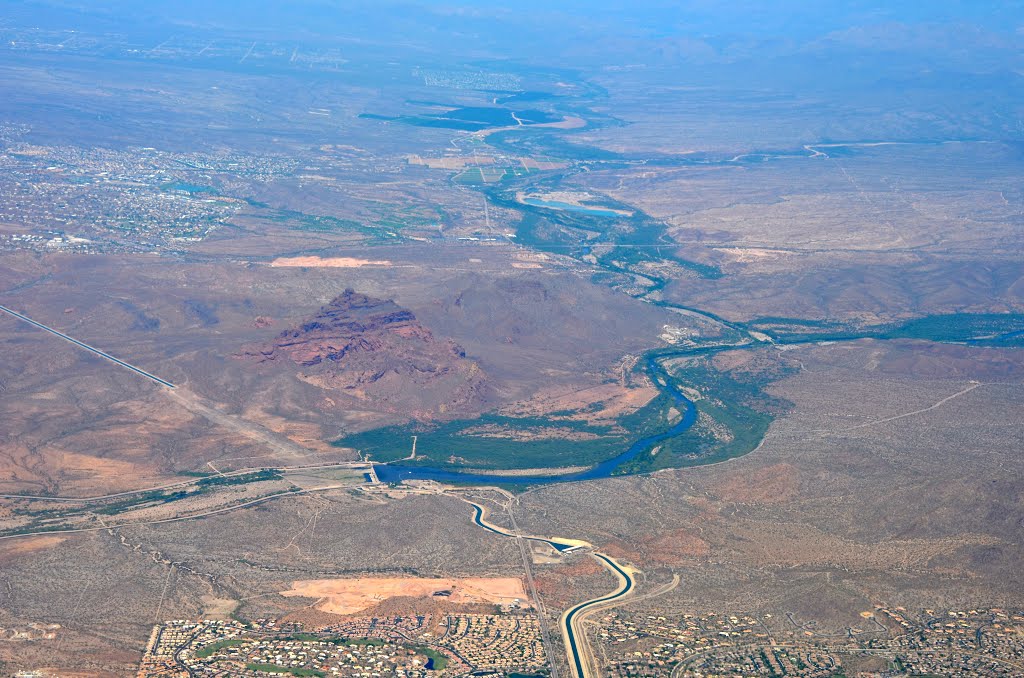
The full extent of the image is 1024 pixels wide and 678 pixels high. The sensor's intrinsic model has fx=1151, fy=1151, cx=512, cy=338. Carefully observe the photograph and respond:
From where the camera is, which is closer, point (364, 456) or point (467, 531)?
point (467, 531)

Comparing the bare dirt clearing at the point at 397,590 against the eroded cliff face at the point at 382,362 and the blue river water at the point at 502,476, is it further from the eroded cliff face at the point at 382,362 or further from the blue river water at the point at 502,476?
the eroded cliff face at the point at 382,362

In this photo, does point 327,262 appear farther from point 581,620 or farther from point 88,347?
point 581,620

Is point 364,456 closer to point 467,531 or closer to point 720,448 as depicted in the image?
point 467,531

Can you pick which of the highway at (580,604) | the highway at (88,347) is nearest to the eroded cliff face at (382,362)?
the highway at (88,347)

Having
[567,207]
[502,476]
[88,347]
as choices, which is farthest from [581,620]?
[567,207]

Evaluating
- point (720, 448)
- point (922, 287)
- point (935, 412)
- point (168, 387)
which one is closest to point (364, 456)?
point (168, 387)

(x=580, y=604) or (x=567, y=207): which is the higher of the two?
(x=567, y=207)

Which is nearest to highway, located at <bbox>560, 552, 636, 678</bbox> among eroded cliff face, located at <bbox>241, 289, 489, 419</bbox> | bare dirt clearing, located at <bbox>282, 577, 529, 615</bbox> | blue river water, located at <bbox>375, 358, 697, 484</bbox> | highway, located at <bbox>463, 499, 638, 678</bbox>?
highway, located at <bbox>463, 499, 638, 678</bbox>

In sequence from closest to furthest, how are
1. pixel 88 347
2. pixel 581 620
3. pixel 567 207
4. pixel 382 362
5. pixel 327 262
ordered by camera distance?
pixel 581 620, pixel 382 362, pixel 88 347, pixel 327 262, pixel 567 207

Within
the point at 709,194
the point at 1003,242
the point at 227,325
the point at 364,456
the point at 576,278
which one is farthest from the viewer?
the point at 709,194

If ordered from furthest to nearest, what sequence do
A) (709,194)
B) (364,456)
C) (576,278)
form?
(709,194) → (576,278) → (364,456)
